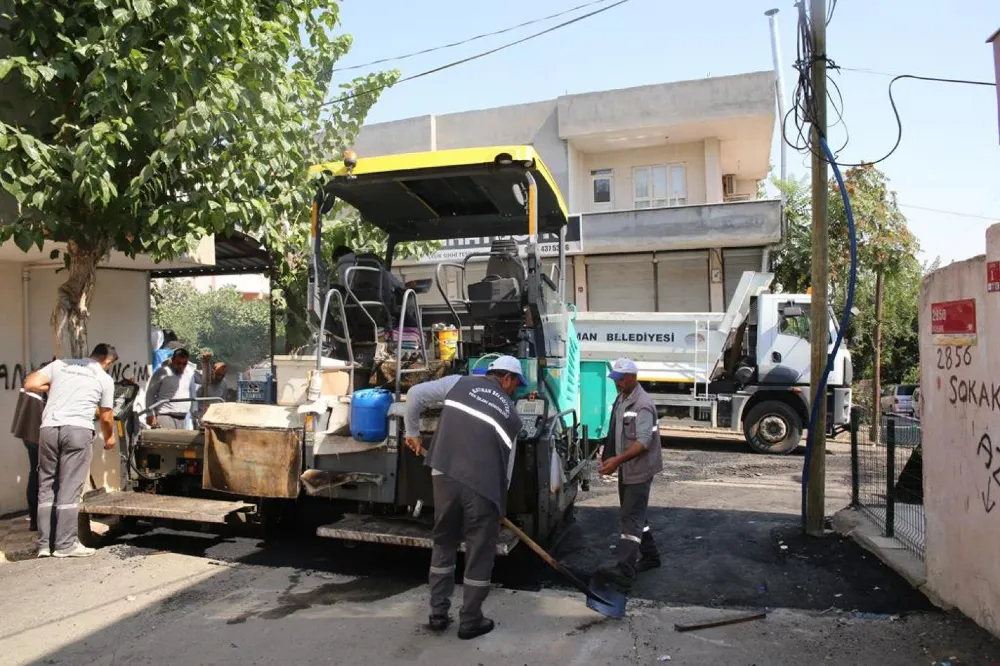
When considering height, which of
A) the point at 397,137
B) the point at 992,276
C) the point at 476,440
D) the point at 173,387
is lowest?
the point at 476,440

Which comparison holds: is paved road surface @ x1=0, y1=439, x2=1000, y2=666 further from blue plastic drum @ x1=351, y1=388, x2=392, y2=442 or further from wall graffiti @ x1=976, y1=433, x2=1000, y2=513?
blue plastic drum @ x1=351, y1=388, x2=392, y2=442

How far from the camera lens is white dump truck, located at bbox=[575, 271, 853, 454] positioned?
11.7m

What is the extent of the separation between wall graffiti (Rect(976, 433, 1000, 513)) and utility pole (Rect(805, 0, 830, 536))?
1948 mm

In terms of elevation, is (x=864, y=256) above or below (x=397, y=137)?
below

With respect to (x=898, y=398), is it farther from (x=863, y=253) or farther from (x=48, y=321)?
(x=48, y=321)

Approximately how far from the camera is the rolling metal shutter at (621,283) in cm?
1794

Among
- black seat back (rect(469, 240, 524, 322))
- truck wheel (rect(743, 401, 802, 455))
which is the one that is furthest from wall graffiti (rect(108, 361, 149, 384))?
truck wheel (rect(743, 401, 802, 455))

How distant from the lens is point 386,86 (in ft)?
34.1

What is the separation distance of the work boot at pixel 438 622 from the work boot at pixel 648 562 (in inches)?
76.3

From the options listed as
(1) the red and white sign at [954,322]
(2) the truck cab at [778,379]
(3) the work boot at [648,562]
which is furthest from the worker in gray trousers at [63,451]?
(2) the truck cab at [778,379]

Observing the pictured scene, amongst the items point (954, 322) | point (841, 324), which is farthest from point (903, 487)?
point (954, 322)

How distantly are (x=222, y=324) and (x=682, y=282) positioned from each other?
11.6 metres

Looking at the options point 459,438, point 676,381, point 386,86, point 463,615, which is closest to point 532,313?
point 459,438

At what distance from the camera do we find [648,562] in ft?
18.1
